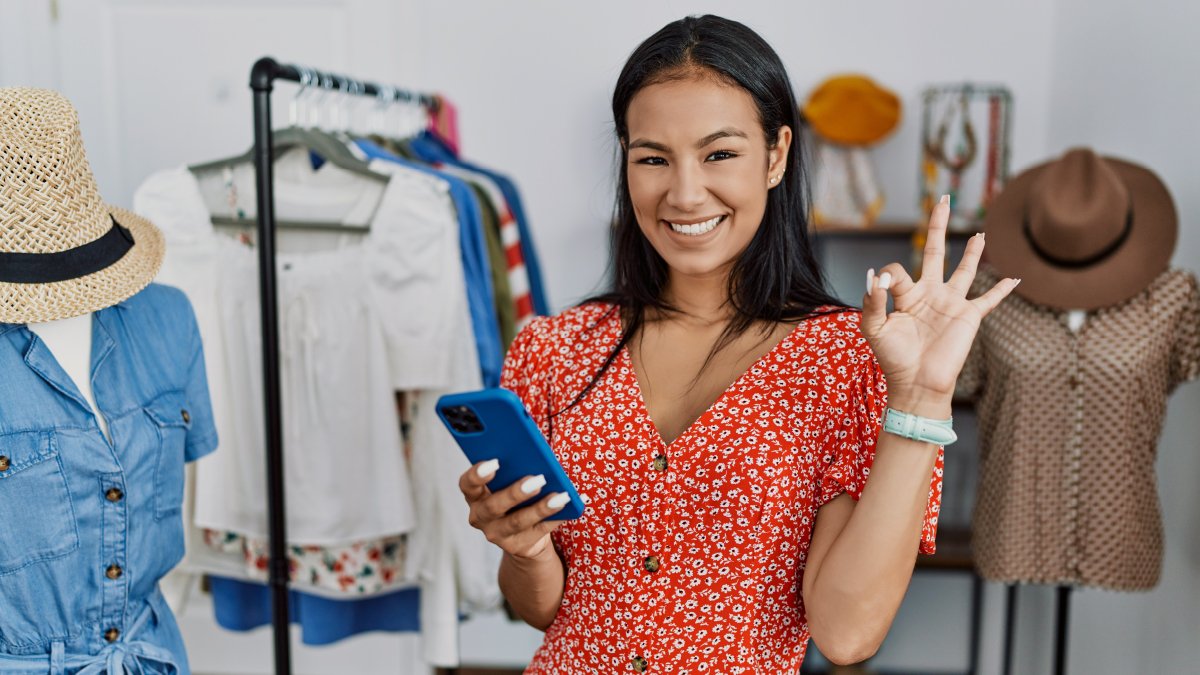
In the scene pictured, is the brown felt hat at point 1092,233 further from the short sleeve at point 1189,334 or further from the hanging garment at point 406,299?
the hanging garment at point 406,299

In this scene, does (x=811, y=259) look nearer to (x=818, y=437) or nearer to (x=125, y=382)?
(x=818, y=437)

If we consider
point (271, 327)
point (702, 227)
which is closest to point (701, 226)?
point (702, 227)

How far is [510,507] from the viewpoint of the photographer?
1104mm

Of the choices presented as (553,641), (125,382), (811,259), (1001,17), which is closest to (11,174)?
(125,382)

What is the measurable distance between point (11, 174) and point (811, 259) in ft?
3.09

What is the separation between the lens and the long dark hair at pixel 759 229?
117 cm

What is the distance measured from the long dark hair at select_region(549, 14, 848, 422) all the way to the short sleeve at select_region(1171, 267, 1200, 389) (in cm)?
110

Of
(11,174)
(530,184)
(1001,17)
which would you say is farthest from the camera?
(530,184)

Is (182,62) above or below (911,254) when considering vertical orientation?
above

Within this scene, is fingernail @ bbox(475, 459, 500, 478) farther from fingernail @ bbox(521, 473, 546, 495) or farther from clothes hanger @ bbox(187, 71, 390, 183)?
clothes hanger @ bbox(187, 71, 390, 183)

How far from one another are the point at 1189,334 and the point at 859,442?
1.22 meters

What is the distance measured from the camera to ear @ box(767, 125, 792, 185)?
120 cm

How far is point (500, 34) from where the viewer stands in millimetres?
2939

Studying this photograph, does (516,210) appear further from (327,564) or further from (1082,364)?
(1082,364)
